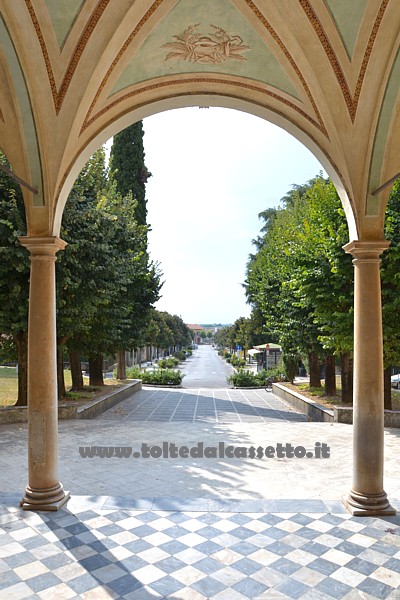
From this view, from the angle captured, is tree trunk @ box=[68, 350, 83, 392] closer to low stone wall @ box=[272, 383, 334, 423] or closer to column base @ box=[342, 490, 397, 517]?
low stone wall @ box=[272, 383, 334, 423]

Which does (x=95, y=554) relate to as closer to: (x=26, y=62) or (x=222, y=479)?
(x=222, y=479)

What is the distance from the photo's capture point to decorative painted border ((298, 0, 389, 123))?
17.9ft

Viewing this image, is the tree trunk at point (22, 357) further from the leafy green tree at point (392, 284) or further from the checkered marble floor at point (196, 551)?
the leafy green tree at point (392, 284)

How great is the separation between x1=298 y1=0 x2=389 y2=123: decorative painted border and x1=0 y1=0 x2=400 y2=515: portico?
16mm

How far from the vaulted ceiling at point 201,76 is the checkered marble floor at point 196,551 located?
3666mm

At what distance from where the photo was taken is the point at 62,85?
6.11 metres

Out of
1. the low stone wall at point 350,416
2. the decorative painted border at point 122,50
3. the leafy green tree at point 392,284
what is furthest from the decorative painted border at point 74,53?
the low stone wall at point 350,416

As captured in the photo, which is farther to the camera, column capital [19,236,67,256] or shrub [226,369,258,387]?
shrub [226,369,258,387]

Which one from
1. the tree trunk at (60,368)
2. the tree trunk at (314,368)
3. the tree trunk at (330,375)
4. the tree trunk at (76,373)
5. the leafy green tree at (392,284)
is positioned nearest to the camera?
the leafy green tree at (392,284)

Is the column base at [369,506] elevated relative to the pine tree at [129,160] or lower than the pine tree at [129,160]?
lower

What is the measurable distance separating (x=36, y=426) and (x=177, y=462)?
328 cm

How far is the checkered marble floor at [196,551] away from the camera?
168 inches

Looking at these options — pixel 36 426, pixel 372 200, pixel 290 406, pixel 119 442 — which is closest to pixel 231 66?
pixel 372 200

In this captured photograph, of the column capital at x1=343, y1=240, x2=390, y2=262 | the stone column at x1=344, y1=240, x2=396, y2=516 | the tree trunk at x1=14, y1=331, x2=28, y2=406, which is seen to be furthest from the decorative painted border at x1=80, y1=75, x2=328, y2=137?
the tree trunk at x1=14, y1=331, x2=28, y2=406
